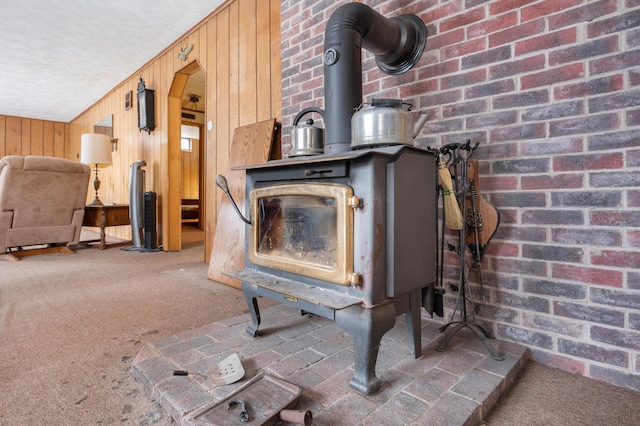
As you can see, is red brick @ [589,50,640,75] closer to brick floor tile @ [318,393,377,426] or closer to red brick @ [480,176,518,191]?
red brick @ [480,176,518,191]

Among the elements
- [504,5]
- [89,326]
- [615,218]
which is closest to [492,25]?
[504,5]

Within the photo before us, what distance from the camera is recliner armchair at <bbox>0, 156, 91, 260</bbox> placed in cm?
342

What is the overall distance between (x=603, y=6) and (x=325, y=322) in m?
1.59

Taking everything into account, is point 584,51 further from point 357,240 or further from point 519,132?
point 357,240

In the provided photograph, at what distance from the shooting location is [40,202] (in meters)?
3.62

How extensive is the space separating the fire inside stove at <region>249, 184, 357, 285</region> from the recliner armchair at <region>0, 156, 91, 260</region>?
320 cm

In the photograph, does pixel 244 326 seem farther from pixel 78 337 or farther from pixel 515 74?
pixel 515 74

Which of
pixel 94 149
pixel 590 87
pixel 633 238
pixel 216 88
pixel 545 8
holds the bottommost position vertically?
pixel 633 238

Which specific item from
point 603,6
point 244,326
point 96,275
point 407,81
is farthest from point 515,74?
point 96,275

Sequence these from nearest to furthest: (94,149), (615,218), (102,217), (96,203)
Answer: (615,218) < (102,217) < (96,203) < (94,149)

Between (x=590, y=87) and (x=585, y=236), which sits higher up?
(x=590, y=87)

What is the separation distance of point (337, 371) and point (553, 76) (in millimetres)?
1308

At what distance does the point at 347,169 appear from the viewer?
1166 mm

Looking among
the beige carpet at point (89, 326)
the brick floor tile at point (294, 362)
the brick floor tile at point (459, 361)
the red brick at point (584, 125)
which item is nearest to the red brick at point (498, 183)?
the red brick at point (584, 125)
